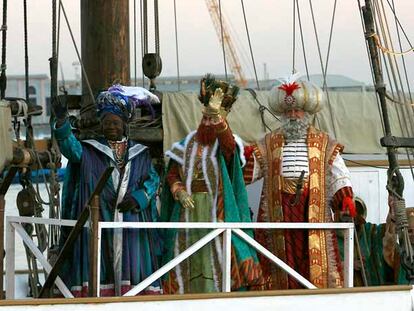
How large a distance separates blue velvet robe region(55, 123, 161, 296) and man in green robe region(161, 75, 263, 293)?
171mm

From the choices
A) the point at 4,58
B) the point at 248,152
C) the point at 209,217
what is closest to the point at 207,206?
the point at 209,217

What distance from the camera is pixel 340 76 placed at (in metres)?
15.0

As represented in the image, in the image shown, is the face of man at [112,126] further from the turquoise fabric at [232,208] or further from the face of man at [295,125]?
the face of man at [295,125]

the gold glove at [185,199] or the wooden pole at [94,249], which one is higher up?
the gold glove at [185,199]

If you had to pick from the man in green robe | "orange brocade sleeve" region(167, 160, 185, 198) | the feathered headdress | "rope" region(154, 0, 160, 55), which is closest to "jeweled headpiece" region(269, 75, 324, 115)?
the man in green robe

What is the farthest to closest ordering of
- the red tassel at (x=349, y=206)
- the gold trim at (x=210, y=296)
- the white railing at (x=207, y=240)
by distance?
the red tassel at (x=349, y=206) < the white railing at (x=207, y=240) < the gold trim at (x=210, y=296)

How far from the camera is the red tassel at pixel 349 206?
22.6ft

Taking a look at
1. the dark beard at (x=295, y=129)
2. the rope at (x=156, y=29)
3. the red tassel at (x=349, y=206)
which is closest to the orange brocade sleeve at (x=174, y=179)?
the dark beard at (x=295, y=129)

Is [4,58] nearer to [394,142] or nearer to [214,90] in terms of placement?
[214,90]

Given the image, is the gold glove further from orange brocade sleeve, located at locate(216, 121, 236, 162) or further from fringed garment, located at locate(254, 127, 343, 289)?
fringed garment, located at locate(254, 127, 343, 289)

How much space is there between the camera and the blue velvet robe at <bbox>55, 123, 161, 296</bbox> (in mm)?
6598

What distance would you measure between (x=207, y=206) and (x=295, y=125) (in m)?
0.76

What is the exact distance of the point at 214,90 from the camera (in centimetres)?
659

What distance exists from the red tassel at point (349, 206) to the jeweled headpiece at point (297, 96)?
0.61 meters
